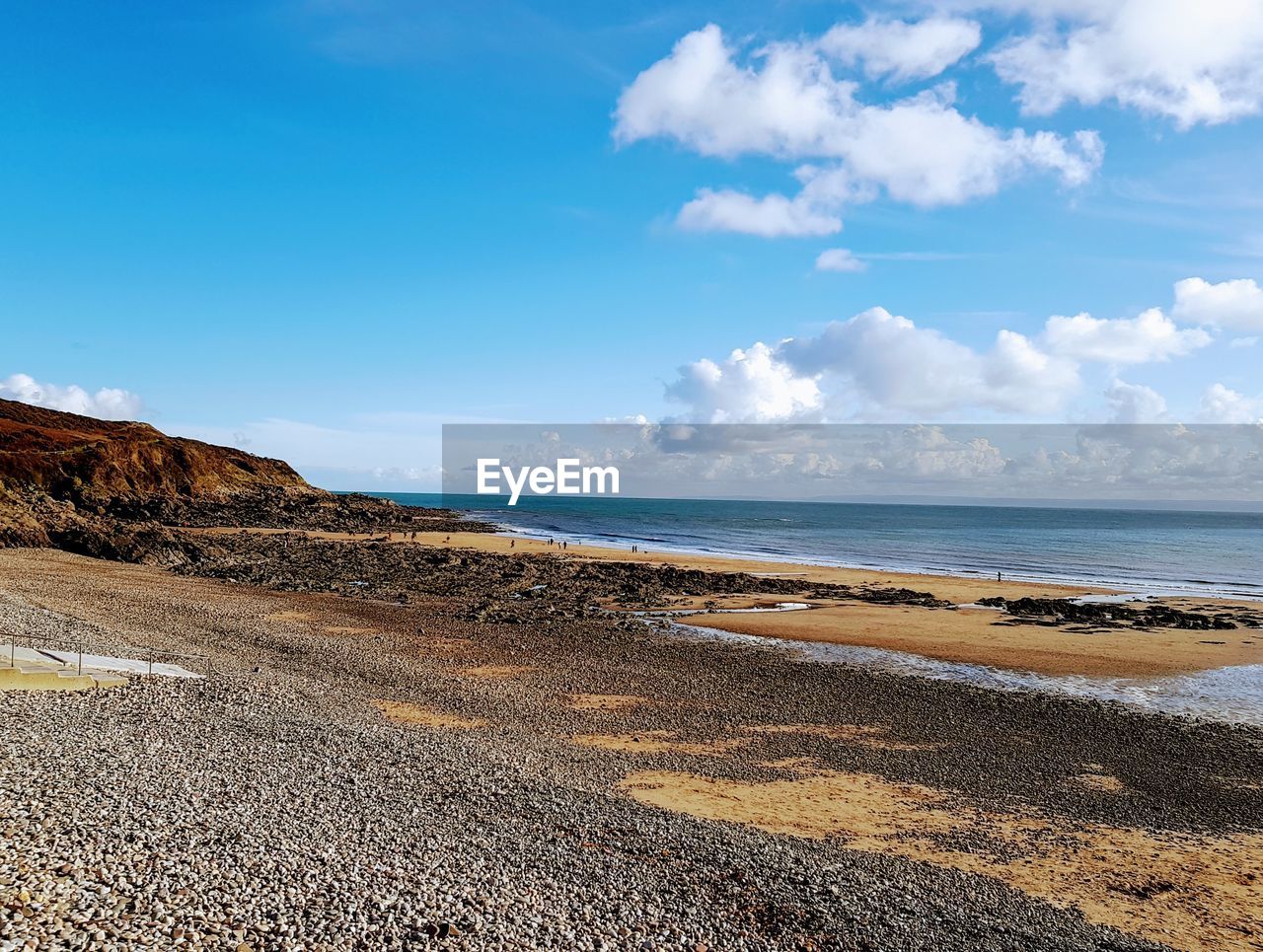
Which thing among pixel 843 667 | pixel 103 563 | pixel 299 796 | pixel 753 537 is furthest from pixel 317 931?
pixel 753 537

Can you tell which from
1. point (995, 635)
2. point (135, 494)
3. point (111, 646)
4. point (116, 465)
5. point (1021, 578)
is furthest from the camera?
point (116, 465)

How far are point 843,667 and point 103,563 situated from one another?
1458 inches

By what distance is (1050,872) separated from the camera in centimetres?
1236

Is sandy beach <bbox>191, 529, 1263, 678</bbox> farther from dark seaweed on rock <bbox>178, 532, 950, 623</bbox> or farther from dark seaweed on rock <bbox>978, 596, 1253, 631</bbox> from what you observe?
dark seaweed on rock <bbox>178, 532, 950, 623</bbox>

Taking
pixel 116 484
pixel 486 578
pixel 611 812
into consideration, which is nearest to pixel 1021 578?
pixel 486 578

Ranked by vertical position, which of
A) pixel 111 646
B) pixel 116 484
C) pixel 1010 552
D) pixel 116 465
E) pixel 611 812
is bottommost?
pixel 1010 552

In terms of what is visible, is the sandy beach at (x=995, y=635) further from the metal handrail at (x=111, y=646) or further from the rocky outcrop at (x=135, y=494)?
the rocky outcrop at (x=135, y=494)

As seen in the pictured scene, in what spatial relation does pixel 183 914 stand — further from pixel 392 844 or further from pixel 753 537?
Result: pixel 753 537

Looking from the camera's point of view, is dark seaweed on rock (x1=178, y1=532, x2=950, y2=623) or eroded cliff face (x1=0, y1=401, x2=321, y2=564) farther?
eroded cliff face (x1=0, y1=401, x2=321, y2=564)

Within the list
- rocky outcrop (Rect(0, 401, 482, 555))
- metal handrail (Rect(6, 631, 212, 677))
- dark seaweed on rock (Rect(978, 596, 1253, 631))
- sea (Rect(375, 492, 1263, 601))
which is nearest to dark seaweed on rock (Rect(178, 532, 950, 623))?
dark seaweed on rock (Rect(978, 596, 1253, 631))

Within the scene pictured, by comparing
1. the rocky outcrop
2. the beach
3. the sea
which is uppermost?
the rocky outcrop

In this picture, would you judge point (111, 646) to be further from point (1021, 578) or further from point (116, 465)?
point (116, 465)

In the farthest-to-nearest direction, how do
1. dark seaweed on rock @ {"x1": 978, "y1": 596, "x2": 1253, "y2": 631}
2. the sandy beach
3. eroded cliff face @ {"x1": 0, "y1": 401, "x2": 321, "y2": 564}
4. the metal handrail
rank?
1. eroded cliff face @ {"x1": 0, "y1": 401, "x2": 321, "y2": 564}
2. dark seaweed on rock @ {"x1": 978, "y1": 596, "x2": 1253, "y2": 631}
3. the sandy beach
4. the metal handrail

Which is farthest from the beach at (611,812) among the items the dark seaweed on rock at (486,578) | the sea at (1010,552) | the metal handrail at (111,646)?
the sea at (1010,552)
